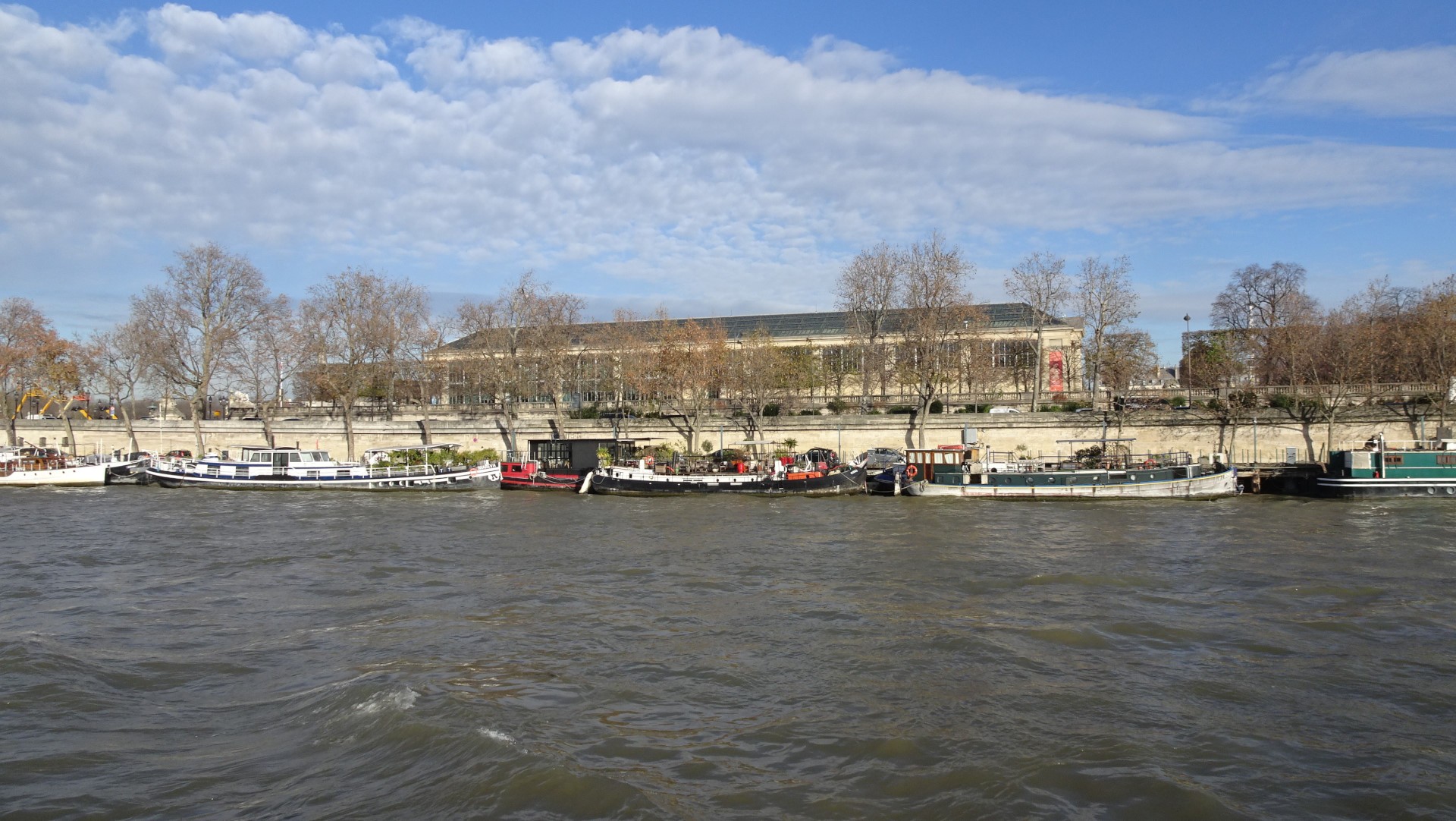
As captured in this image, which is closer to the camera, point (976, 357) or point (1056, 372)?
point (976, 357)

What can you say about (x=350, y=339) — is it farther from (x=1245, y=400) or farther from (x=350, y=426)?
(x=1245, y=400)

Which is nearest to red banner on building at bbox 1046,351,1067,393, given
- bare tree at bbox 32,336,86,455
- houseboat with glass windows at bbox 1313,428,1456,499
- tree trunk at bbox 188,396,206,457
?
houseboat with glass windows at bbox 1313,428,1456,499

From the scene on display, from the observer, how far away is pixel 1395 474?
38188mm

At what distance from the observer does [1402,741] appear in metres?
11.0

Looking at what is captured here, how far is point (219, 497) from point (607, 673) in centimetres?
3562

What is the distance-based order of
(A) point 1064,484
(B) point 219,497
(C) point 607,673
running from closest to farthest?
1. (C) point 607,673
2. (A) point 1064,484
3. (B) point 219,497

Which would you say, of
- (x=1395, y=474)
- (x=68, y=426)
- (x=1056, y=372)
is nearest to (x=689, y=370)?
(x=1056, y=372)

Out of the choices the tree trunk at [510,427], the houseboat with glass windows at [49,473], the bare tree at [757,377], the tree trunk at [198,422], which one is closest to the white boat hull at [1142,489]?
the bare tree at [757,377]

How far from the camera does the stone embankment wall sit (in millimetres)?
49719

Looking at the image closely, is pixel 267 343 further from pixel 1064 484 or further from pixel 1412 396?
pixel 1412 396

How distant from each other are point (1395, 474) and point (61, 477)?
5929 cm

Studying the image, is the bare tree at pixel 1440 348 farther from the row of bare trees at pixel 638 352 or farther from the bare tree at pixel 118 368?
the bare tree at pixel 118 368

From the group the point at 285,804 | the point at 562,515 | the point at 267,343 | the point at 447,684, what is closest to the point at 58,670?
the point at 447,684

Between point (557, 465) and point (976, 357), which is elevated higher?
point (976, 357)
